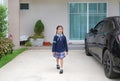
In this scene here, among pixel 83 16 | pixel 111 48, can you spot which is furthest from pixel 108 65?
pixel 83 16

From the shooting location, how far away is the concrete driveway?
25.0 feet

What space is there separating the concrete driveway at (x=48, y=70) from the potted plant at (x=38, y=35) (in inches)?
143

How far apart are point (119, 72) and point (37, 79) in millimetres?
2162

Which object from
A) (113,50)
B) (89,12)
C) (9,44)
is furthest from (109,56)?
(89,12)

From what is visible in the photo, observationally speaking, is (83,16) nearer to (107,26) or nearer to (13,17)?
(13,17)

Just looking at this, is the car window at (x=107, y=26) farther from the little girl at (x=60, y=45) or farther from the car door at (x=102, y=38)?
the little girl at (x=60, y=45)

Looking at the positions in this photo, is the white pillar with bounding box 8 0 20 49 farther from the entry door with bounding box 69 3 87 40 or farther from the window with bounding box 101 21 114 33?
the window with bounding box 101 21 114 33

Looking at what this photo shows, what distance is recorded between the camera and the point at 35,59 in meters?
10.8

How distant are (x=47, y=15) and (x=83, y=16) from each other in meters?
2.02

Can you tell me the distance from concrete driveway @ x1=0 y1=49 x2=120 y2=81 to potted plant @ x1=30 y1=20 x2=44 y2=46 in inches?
143

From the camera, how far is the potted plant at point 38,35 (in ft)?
49.0

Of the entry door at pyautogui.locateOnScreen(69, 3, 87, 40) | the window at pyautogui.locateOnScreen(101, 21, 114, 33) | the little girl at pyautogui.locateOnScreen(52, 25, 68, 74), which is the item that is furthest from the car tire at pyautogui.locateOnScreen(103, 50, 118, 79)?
the entry door at pyautogui.locateOnScreen(69, 3, 87, 40)

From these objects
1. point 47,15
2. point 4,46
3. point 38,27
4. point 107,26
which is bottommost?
point 4,46

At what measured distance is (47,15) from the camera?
51.9ft
